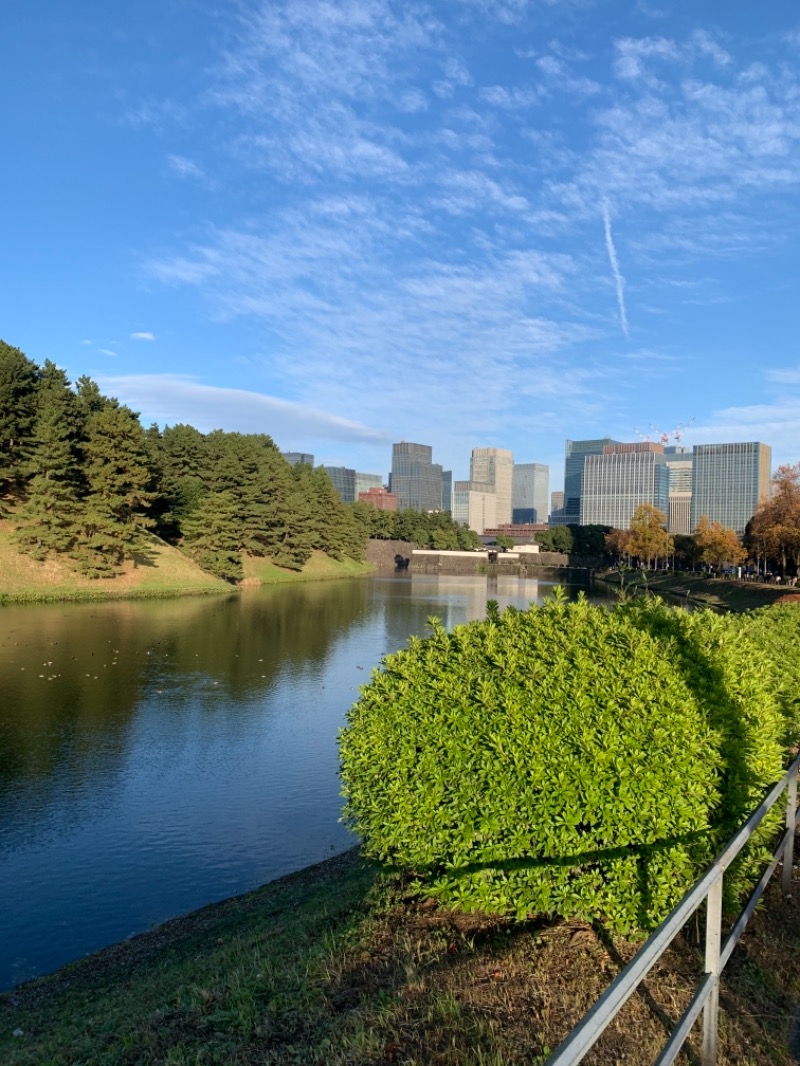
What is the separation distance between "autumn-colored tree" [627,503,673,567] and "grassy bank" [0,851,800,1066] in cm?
9454

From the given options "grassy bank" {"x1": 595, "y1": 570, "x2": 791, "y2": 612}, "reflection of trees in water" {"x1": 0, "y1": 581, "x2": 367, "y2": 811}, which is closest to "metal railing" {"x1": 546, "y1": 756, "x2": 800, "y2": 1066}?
"reflection of trees in water" {"x1": 0, "y1": 581, "x2": 367, "y2": 811}

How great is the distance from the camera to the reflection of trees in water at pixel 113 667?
1691 cm

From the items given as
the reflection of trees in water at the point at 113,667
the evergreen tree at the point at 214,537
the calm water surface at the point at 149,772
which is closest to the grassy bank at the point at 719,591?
the reflection of trees in water at the point at 113,667

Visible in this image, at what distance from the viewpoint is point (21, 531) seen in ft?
157

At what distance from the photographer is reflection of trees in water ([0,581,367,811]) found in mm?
16906

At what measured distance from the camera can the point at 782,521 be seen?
59344mm

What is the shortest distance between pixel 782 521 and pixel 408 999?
62.9 m

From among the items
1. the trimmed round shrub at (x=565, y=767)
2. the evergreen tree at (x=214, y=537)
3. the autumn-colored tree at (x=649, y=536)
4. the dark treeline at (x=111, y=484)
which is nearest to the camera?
the trimmed round shrub at (x=565, y=767)

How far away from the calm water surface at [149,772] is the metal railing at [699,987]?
28.1 feet

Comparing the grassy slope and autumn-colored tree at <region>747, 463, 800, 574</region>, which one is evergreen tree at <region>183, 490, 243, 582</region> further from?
autumn-colored tree at <region>747, 463, 800, 574</region>

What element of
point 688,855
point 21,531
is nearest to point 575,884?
point 688,855

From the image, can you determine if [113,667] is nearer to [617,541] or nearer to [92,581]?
[92,581]

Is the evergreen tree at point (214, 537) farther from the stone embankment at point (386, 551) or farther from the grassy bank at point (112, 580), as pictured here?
the stone embankment at point (386, 551)

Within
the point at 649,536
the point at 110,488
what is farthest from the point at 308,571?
the point at 649,536
